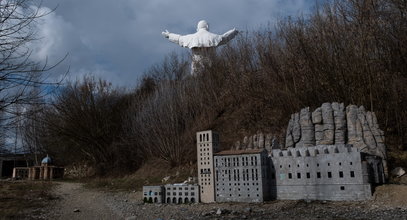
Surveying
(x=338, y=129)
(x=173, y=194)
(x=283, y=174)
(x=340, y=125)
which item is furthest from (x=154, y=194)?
(x=340, y=125)

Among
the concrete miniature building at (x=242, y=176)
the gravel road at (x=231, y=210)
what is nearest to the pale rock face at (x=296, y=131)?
the concrete miniature building at (x=242, y=176)

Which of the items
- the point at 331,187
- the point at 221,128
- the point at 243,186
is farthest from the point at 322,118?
the point at 221,128

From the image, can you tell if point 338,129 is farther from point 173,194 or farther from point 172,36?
point 172,36

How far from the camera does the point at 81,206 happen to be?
720 inches

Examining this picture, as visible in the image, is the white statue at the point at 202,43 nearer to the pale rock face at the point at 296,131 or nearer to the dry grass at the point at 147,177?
the dry grass at the point at 147,177

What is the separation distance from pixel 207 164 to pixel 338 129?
7510 millimetres

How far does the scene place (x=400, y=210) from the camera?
1288cm

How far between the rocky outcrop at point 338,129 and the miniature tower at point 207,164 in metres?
4.82

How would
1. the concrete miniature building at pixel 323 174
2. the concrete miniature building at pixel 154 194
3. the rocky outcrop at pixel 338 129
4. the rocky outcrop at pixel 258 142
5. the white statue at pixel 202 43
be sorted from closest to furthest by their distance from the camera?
the concrete miniature building at pixel 323 174 → the rocky outcrop at pixel 338 129 → the concrete miniature building at pixel 154 194 → the rocky outcrop at pixel 258 142 → the white statue at pixel 202 43

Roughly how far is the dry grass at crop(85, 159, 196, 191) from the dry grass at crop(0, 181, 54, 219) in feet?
14.9

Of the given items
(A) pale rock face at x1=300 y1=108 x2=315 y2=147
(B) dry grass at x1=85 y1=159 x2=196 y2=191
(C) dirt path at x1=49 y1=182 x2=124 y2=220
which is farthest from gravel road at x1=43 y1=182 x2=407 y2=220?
(B) dry grass at x1=85 y1=159 x2=196 y2=191

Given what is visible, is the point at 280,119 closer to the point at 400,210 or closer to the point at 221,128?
the point at 221,128

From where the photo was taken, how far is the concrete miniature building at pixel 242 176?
16547 mm

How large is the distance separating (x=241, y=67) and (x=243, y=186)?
1444cm
